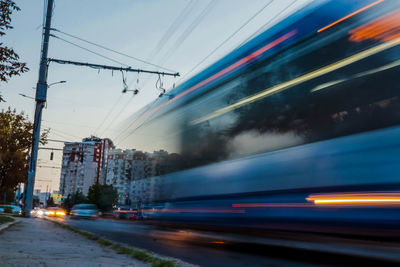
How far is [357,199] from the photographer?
17.3 feet

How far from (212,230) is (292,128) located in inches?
125

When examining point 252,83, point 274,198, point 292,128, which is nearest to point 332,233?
point 274,198

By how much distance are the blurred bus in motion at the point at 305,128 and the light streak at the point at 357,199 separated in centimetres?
1

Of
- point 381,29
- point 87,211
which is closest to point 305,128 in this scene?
point 381,29

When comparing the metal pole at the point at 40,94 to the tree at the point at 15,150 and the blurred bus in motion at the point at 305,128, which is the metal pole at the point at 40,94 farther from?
the blurred bus in motion at the point at 305,128

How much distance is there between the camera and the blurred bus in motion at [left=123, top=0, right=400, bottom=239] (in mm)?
5215

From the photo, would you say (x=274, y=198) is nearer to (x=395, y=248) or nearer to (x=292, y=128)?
(x=292, y=128)

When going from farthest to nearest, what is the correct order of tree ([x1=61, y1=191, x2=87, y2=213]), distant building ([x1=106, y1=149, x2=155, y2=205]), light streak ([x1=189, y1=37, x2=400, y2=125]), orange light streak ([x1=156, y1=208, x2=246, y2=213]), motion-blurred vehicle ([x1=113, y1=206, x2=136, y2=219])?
tree ([x1=61, y1=191, x2=87, y2=213]) < motion-blurred vehicle ([x1=113, y1=206, x2=136, y2=219]) < distant building ([x1=106, y1=149, x2=155, y2=205]) < orange light streak ([x1=156, y1=208, x2=246, y2=213]) < light streak ([x1=189, y1=37, x2=400, y2=125])

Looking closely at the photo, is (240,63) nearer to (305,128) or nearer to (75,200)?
(305,128)

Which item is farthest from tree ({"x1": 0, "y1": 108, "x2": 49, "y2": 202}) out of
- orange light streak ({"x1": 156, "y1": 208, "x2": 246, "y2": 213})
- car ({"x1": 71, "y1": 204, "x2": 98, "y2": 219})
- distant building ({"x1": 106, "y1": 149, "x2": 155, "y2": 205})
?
orange light streak ({"x1": 156, "y1": 208, "x2": 246, "y2": 213})

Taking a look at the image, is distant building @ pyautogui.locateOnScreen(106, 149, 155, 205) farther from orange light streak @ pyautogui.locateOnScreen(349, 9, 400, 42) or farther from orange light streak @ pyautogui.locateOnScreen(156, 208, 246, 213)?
orange light streak @ pyautogui.locateOnScreen(349, 9, 400, 42)

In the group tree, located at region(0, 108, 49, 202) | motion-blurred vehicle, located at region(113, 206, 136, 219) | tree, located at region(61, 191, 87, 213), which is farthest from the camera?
tree, located at region(61, 191, 87, 213)

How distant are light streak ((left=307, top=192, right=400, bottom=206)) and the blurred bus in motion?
14 millimetres

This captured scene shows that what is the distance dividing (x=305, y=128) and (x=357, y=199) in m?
1.53
